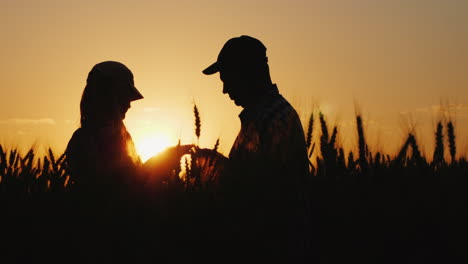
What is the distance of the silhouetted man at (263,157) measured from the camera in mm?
2014

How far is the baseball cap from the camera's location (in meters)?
4.16

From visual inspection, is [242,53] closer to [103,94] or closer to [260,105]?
[260,105]

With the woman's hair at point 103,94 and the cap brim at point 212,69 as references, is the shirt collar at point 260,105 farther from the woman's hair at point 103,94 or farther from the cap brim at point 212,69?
the woman's hair at point 103,94

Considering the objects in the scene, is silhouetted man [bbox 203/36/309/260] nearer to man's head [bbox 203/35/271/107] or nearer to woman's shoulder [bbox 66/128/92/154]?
man's head [bbox 203/35/271/107]

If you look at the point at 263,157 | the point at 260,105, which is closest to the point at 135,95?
the point at 260,105

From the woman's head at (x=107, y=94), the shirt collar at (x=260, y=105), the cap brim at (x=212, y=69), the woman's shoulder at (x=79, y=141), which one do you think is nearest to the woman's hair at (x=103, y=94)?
the woman's head at (x=107, y=94)

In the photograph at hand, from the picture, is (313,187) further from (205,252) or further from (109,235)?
(109,235)

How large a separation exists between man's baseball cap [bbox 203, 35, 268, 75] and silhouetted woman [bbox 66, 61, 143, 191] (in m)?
0.99

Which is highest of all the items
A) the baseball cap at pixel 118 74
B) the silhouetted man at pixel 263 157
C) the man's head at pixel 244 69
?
the baseball cap at pixel 118 74

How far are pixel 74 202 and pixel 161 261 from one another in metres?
Result: 0.49

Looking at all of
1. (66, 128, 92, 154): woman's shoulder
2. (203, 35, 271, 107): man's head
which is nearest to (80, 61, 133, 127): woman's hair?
(66, 128, 92, 154): woman's shoulder

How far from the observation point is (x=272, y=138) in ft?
8.11

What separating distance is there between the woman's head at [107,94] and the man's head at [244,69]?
1011 mm

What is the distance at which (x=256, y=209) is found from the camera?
201 cm
